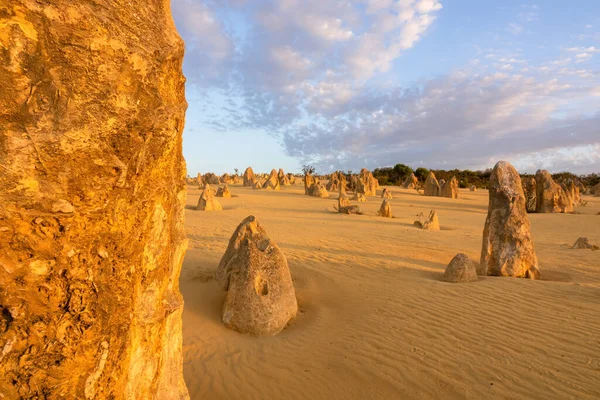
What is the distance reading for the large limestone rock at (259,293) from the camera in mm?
4859

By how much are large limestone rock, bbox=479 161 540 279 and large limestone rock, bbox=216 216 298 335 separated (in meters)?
4.60

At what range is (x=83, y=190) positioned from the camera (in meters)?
1.64

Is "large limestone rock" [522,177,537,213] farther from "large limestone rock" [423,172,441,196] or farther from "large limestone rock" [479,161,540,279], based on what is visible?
"large limestone rock" [479,161,540,279]

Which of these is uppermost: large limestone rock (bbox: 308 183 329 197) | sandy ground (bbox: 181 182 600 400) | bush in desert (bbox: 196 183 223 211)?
large limestone rock (bbox: 308 183 329 197)

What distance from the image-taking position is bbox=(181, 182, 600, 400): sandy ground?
368cm

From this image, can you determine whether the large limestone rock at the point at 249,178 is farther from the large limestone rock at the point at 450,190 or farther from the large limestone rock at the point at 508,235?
the large limestone rock at the point at 508,235

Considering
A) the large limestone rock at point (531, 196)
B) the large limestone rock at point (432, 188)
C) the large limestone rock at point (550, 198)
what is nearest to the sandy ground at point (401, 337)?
the large limestone rock at point (550, 198)

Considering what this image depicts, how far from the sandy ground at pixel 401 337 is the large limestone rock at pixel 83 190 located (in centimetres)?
230

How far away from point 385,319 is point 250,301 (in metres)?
1.95

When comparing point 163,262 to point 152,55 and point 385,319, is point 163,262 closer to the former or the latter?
point 152,55

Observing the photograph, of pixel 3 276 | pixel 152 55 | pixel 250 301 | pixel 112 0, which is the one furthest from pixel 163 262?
pixel 250 301

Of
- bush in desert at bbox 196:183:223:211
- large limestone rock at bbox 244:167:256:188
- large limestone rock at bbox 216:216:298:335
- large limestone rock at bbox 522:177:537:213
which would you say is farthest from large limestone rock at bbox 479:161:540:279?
large limestone rock at bbox 244:167:256:188

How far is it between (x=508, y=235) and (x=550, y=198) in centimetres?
1540

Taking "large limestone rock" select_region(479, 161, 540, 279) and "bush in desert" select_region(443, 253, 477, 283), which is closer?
"bush in desert" select_region(443, 253, 477, 283)
